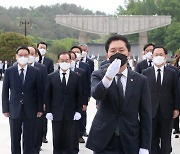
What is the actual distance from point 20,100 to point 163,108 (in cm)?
196

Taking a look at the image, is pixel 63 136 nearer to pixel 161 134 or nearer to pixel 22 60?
pixel 22 60

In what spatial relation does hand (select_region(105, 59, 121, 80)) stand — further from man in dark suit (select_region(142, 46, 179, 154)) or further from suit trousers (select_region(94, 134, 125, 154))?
man in dark suit (select_region(142, 46, 179, 154))

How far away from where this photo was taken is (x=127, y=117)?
10.4ft

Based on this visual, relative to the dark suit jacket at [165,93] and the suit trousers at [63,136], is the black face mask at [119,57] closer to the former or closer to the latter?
the dark suit jacket at [165,93]

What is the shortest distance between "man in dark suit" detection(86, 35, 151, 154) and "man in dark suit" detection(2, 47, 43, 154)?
252 centimetres

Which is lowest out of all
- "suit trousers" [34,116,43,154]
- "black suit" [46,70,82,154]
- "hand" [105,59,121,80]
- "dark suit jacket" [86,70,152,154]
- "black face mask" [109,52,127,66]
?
"suit trousers" [34,116,43,154]

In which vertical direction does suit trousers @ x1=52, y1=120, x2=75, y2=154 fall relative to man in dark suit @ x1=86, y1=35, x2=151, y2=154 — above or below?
below

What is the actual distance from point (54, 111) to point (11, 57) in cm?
2945

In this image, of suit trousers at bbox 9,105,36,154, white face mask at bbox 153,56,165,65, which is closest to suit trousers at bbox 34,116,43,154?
suit trousers at bbox 9,105,36,154

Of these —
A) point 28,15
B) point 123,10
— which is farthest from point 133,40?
point 28,15

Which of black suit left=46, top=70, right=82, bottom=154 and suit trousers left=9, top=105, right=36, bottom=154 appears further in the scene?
black suit left=46, top=70, right=82, bottom=154

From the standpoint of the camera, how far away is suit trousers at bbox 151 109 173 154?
18.5ft

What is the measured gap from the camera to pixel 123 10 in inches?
2480

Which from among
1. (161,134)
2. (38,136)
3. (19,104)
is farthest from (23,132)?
(161,134)
